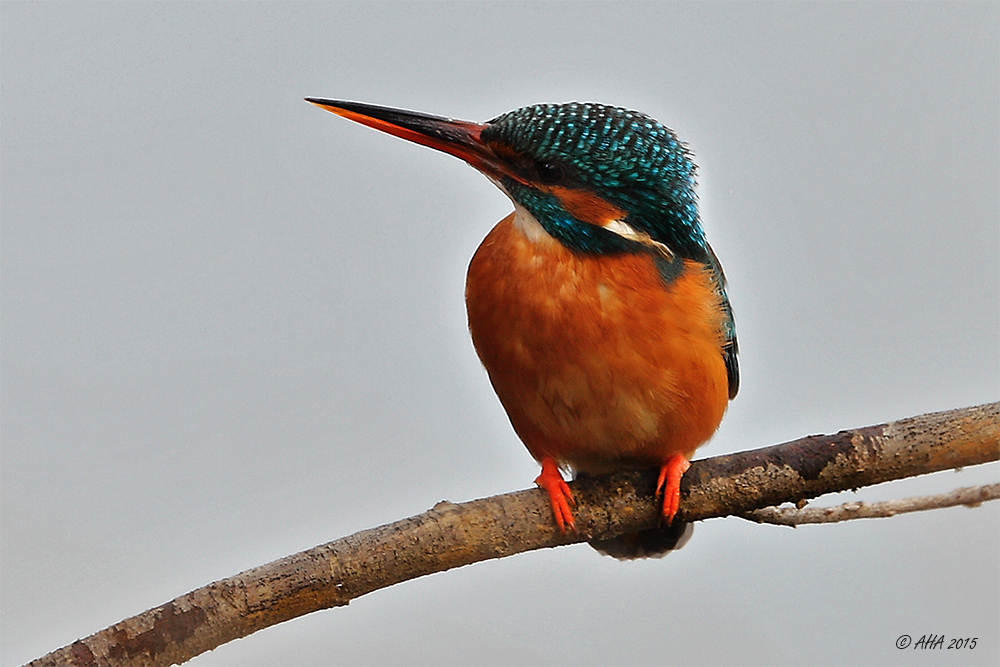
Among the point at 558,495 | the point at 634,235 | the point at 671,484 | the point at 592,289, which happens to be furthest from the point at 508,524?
the point at 634,235

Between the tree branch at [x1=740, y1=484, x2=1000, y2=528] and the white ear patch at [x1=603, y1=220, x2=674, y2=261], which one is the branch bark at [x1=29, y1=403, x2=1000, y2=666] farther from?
the white ear patch at [x1=603, y1=220, x2=674, y2=261]

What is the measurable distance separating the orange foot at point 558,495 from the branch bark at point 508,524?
0.01 m

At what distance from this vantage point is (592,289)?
1.59 m

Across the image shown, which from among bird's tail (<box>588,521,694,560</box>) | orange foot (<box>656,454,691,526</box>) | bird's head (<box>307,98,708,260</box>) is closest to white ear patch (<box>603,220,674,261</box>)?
bird's head (<box>307,98,708,260</box>)

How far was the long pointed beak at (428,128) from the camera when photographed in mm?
1521

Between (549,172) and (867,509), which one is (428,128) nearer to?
(549,172)

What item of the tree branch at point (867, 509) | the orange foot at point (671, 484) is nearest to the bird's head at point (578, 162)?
the orange foot at point (671, 484)

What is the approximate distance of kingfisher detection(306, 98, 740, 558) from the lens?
59.3 inches

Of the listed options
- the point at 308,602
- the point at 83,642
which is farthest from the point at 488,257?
the point at 83,642

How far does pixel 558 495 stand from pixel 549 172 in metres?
0.52

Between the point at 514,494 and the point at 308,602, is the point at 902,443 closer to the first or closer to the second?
the point at 514,494

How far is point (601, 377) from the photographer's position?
161 cm

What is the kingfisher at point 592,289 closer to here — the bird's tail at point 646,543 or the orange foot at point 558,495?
the orange foot at point 558,495

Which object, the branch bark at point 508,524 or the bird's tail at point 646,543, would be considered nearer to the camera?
the branch bark at point 508,524
